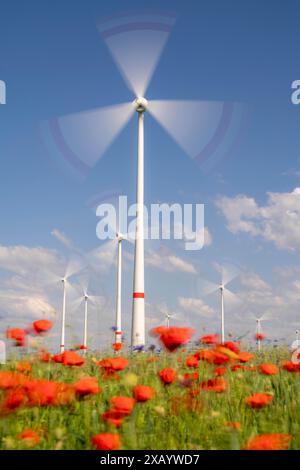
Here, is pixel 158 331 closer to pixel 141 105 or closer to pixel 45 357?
pixel 45 357

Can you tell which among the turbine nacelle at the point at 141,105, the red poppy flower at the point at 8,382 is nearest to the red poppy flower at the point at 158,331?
the red poppy flower at the point at 8,382

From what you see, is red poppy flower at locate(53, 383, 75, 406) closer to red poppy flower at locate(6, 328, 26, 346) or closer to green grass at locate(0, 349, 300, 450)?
green grass at locate(0, 349, 300, 450)

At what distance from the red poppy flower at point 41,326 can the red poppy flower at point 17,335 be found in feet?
0.45

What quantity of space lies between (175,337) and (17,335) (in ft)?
5.16

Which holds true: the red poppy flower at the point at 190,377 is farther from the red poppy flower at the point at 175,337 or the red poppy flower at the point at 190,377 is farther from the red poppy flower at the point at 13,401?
the red poppy flower at the point at 13,401

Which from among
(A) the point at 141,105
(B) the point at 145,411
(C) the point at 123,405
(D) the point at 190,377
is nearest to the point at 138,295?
(A) the point at 141,105

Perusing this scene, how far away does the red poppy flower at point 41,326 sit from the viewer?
4.91 meters

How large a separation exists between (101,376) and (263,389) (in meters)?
1.64

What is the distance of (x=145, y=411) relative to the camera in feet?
15.3

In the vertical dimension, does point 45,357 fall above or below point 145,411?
above

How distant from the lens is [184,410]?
443 cm

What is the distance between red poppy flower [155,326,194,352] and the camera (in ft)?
13.4

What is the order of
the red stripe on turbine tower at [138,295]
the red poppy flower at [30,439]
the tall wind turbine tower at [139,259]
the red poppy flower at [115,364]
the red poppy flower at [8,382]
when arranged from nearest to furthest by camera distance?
the red poppy flower at [30,439] < the red poppy flower at [8,382] < the red poppy flower at [115,364] < the tall wind turbine tower at [139,259] < the red stripe on turbine tower at [138,295]
